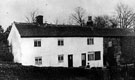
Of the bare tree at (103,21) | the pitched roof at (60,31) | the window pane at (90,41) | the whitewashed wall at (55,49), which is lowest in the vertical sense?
the whitewashed wall at (55,49)

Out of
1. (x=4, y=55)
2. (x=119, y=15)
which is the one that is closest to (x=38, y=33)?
(x=4, y=55)

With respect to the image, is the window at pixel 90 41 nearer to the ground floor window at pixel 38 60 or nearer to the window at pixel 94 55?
the window at pixel 94 55

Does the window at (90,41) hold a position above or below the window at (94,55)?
above

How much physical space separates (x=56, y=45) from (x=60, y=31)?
292 cm

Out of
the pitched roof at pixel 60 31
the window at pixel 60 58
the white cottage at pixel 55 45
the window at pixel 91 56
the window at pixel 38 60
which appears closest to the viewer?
the white cottage at pixel 55 45

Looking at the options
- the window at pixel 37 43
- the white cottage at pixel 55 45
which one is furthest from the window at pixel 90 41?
the window at pixel 37 43

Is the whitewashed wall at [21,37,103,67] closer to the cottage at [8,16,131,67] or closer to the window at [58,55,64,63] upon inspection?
the cottage at [8,16,131,67]

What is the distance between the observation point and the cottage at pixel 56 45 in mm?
30997

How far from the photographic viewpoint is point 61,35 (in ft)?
110

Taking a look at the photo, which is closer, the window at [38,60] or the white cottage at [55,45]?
the white cottage at [55,45]

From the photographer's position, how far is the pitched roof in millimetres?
31797

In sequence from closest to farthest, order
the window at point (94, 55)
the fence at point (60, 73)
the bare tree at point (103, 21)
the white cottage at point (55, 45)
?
1. the fence at point (60, 73)
2. the white cottage at point (55, 45)
3. the window at point (94, 55)
4. the bare tree at point (103, 21)

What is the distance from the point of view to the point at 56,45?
3297 centimetres

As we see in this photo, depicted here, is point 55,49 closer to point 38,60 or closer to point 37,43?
point 37,43
